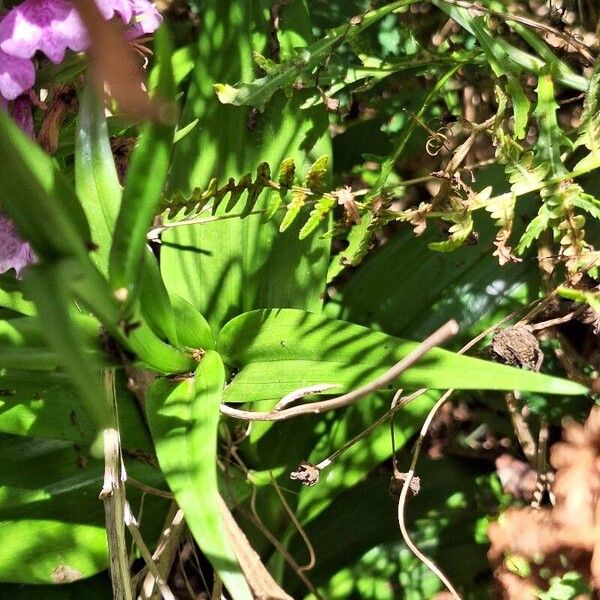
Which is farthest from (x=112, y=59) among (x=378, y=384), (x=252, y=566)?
(x=252, y=566)

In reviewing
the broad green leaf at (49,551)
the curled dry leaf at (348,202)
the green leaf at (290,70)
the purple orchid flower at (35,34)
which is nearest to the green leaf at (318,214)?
the curled dry leaf at (348,202)

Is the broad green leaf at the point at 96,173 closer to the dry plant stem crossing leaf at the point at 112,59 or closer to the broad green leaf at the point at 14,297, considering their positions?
the broad green leaf at the point at 14,297

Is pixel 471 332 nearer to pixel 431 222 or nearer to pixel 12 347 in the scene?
pixel 431 222

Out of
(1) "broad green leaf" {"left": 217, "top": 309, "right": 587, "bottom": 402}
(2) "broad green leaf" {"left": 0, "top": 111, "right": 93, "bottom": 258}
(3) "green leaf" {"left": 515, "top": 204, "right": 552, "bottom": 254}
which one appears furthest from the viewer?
(3) "green leaf" {"left": 515, "top": 204, "right": 552, "bottom": 254}

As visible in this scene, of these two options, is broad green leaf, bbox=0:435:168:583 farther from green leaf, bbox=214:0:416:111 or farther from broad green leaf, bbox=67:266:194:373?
green leaf, bbox=214:0:416:111

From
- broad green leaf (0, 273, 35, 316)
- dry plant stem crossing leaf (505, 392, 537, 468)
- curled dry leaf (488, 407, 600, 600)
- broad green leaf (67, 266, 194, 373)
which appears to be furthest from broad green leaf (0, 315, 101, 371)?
dry plant stem crossing leaf (505, 392, 537, 468)

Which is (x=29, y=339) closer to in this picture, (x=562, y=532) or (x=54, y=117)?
(x=54, y=117)
